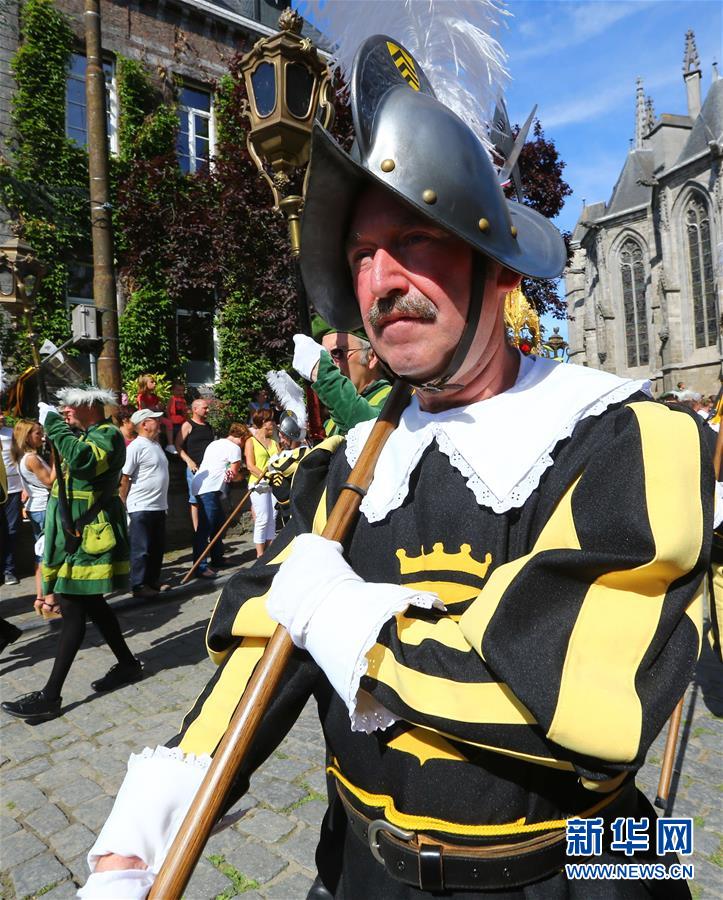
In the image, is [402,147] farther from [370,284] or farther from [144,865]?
[144,865]

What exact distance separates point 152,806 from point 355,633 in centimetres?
54

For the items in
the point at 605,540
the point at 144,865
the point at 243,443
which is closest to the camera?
the point at 605,540

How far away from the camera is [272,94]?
120 inches

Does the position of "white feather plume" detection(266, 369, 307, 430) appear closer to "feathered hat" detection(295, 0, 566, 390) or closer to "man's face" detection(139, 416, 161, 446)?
"man's face" detection(139, 416, 161, 446)

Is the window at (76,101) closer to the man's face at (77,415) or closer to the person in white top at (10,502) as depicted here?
the person in white top at (10,502)

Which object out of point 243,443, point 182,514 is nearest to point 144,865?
point 243,443

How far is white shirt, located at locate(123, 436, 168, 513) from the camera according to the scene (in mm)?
6965

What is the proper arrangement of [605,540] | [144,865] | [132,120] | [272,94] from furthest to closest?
[132,120] → [272,94] → [144,865] → [605,540]

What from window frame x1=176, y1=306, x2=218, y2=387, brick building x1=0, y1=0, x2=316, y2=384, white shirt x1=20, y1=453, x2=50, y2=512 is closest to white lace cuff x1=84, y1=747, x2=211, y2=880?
white shirt x1=20, y1=453, x2=50, y2=512

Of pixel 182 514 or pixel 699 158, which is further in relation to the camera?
pixel 699 158

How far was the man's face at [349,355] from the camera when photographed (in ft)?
11.9

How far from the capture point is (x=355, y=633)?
108 cm

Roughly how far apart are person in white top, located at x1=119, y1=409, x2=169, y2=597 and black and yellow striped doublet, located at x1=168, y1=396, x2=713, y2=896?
6.00 meters

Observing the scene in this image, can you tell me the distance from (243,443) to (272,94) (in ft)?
20.2
